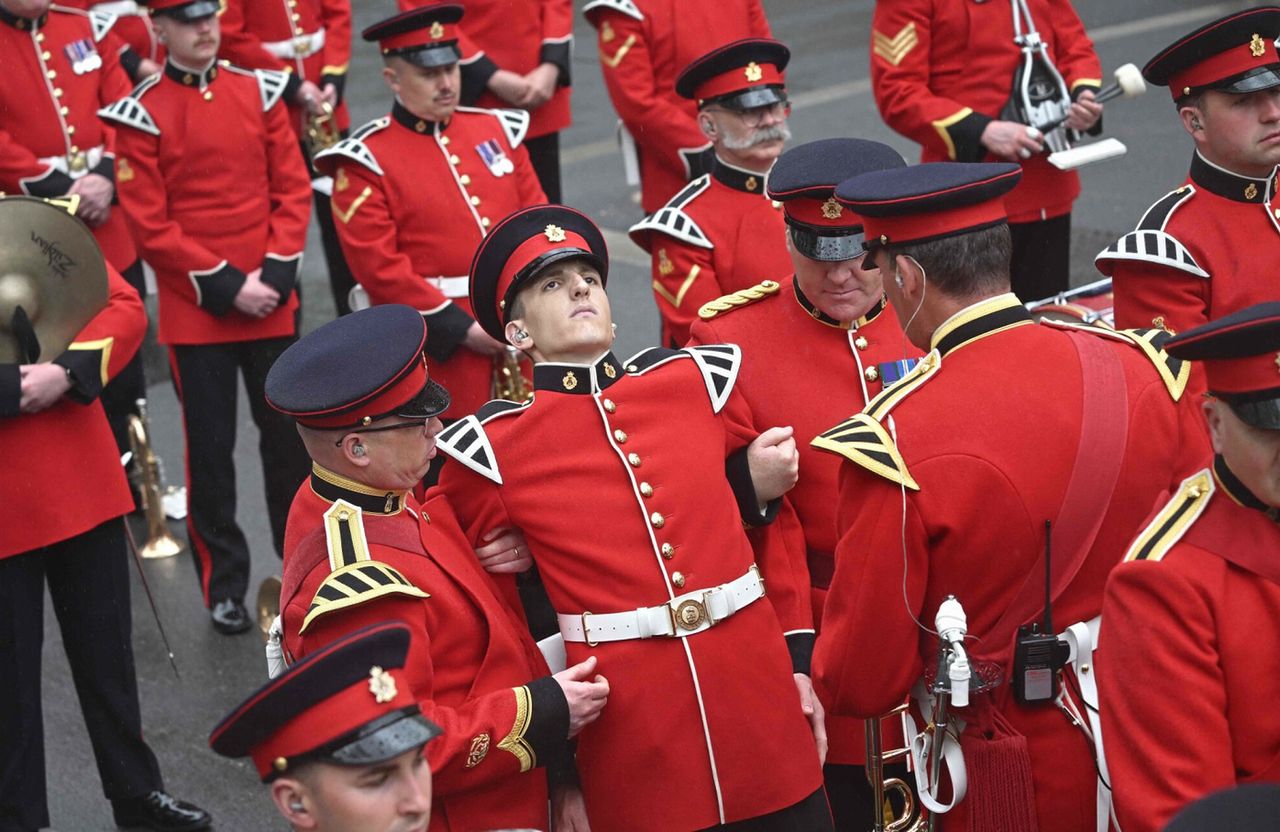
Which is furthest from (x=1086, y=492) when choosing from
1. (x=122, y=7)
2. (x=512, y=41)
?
(x=122, y=7)

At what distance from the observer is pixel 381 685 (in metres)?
2.60

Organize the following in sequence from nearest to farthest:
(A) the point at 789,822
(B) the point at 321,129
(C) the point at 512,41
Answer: (A) the point at 789,822
(C) the point at 512,41
(B) the point at 321,129

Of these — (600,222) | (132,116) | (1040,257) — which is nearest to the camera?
(132,116)

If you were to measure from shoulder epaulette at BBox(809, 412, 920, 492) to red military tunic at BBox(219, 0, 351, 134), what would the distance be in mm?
5459

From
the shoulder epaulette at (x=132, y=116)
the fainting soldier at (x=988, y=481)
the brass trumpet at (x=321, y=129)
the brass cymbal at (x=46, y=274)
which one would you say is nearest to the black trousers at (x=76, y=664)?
the brass cymbal at (x=46, y=274)

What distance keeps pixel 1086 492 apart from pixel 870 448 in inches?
15.6

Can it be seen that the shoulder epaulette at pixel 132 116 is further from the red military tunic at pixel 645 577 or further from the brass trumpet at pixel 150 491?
the red military tunic at pixel 645 577

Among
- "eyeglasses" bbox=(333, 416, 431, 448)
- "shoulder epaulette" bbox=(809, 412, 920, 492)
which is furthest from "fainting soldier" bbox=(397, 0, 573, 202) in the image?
"shoulder epaulette" bbox=(809, 412, 920, 492)

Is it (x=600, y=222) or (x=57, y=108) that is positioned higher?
(x=57, y=108)

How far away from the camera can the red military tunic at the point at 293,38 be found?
26.7ft

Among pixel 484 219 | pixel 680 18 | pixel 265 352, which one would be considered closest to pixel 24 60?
pixel 265 352

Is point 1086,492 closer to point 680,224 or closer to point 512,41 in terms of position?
point 680,224

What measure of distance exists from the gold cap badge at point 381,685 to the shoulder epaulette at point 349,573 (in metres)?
0.46

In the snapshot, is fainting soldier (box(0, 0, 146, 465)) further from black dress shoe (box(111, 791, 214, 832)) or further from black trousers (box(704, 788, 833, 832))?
black trousers (box(704, 788, 833, 832))
